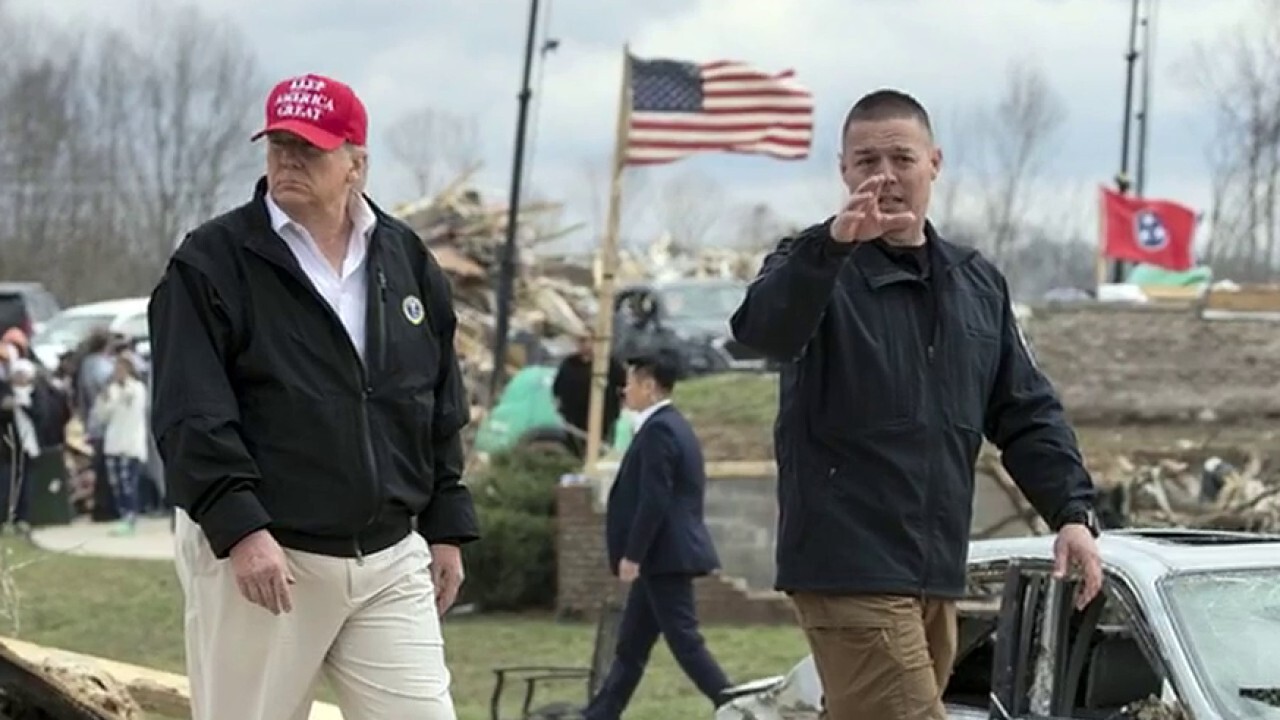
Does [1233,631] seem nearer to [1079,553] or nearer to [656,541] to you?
[1079,553]

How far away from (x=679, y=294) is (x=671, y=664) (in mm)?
17658

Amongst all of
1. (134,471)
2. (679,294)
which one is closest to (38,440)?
(134,471)

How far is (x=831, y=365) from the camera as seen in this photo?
193 inches

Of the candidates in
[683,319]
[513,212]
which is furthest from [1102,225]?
[513,212]

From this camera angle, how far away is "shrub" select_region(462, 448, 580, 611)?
14.8 m

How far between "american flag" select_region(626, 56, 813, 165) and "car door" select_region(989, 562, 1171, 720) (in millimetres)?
9410

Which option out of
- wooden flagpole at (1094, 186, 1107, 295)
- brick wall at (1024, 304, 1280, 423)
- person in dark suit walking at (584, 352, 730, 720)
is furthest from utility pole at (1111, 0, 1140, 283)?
person in dark suit walking at (584, 352, 730, 720)

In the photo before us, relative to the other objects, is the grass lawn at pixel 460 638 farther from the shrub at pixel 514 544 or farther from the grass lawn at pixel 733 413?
the grass lawn at pixel 733 413

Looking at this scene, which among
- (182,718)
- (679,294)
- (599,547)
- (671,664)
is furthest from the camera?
(679,294)

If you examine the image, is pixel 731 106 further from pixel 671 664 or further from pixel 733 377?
pixel 733 377

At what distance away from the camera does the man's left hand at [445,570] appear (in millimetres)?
4965

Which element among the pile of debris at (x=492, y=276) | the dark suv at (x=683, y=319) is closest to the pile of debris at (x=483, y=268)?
the pile of debris at (x=492, y=276)

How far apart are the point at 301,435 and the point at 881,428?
125 cm

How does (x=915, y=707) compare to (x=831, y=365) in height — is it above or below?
below
